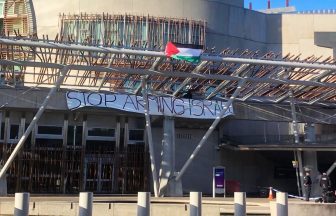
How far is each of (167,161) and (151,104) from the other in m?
3.51

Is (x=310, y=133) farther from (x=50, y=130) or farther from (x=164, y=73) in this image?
(x=50, y=130)

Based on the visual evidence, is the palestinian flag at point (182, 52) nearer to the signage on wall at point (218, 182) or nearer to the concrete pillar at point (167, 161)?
the signage on wall at point (218, 182)

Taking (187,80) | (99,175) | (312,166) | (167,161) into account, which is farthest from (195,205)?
(99,175)

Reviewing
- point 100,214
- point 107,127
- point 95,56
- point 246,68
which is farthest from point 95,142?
point 100,214

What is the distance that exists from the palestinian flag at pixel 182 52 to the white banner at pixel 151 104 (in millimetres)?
8176

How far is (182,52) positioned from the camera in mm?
22312

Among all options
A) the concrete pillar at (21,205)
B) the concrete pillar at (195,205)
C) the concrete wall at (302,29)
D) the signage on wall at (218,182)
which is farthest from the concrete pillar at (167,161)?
the concrete pillar at (21,205)

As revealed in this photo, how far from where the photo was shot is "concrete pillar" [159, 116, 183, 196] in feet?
94.6

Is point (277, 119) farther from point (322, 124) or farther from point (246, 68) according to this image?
point (246, 68)

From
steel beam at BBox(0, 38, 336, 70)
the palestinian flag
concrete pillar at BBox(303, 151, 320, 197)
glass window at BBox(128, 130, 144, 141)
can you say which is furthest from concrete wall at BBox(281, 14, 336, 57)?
the palestinian flag

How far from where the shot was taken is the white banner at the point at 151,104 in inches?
1180

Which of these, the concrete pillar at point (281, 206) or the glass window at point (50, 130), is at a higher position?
the glass window at point (50, 130)

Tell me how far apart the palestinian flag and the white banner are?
8176 millimetres

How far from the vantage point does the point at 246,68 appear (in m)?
24.9
